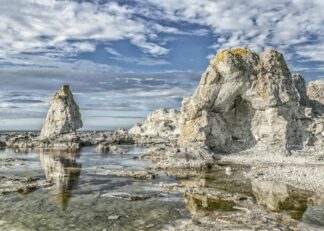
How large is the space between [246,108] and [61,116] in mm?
60499

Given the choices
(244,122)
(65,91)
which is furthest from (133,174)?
(65,91)

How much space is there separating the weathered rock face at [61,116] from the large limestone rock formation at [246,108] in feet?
174

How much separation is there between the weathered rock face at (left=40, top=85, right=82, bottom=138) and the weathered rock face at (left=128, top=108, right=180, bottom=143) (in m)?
50.1

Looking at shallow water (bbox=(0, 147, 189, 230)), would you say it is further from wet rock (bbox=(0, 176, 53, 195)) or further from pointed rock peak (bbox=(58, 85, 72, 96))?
pointed rock peak (bbox=(58, 85, 72, 96))

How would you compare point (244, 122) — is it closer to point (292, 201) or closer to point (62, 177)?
point (62, 177)

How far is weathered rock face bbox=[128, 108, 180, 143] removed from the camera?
162 metres

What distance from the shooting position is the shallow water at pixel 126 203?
2402 centimetres

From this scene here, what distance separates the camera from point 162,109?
179 m

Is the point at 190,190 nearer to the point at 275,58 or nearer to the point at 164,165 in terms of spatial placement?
the point at 164,165

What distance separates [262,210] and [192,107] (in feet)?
125

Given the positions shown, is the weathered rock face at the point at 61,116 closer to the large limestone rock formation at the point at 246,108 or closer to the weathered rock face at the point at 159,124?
the weathered rock face at the point at 159,124

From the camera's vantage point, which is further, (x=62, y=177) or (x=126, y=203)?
(x=62, y=177)

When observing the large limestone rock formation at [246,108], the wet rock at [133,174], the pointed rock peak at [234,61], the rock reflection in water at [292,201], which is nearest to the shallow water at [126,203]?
the rock reflection in water at [292,201]

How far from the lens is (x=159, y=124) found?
170125 mm
